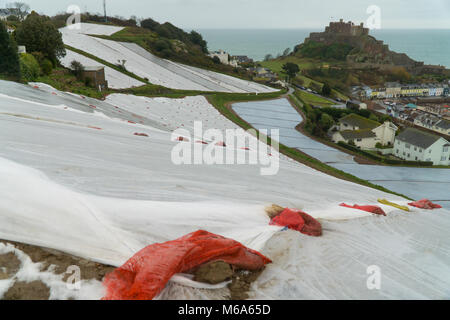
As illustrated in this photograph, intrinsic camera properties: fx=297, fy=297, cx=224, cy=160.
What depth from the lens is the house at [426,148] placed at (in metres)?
14.0

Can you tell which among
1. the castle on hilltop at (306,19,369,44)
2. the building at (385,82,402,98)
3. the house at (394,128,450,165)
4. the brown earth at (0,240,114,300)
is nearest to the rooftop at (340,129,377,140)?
the house at (394,128,450,165)

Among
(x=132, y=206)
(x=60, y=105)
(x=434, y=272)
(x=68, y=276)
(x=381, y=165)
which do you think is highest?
(x=60, y=105)

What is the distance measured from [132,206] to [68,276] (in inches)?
26.1

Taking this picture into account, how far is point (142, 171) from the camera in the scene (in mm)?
2875

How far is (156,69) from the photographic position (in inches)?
867

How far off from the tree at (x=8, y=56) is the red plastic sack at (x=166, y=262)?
29.4 feet

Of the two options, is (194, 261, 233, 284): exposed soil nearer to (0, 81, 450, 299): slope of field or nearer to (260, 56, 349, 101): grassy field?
(0, 81, 450, 299): slope of field

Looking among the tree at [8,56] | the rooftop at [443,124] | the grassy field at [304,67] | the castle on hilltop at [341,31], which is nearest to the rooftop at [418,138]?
the rooftop at [443,124]

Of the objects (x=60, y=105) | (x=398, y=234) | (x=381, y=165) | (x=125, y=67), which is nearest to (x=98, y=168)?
(x=398, y=234)

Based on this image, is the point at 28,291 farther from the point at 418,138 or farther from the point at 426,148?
the point at 418,138

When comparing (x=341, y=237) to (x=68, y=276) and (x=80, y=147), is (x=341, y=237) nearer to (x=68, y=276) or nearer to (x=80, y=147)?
(x=68, y=276)

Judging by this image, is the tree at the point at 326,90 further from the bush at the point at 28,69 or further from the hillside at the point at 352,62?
the bush at the point at 28,69

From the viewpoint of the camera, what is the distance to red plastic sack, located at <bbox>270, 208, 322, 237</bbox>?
2133mm

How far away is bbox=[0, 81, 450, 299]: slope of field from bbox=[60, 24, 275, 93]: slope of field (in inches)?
650
